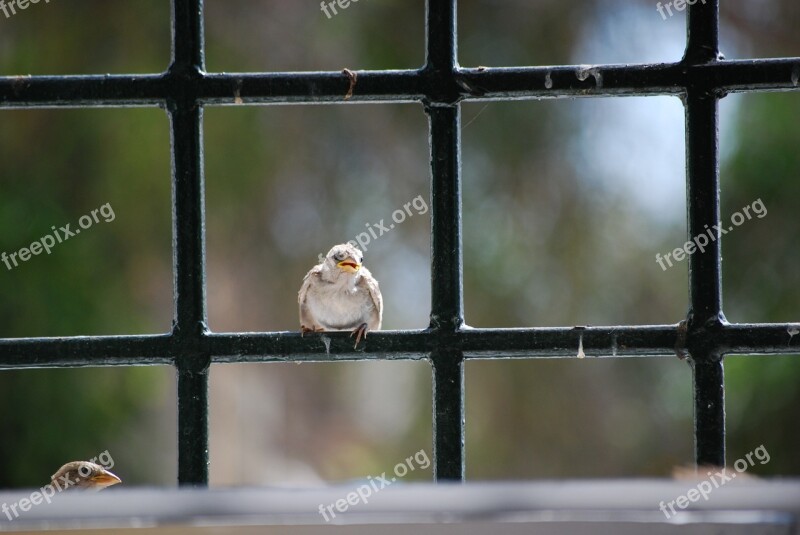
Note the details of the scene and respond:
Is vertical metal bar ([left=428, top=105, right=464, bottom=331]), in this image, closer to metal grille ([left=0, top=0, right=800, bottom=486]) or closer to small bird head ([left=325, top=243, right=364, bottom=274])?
metal grille ([left=0, top=0, right=800, bottom=486])

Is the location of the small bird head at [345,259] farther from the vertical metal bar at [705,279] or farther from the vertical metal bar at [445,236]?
the vertical metal bar at [705,279]

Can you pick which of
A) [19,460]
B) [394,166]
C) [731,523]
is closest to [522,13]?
[394,166]

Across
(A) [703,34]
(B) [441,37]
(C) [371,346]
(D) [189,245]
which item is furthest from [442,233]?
(A) [703,34]

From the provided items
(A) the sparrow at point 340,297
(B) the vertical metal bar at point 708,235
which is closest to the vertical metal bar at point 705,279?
(B) the vertical metal bar at point 708,235

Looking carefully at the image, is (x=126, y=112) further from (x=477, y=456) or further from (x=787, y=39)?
(x=787, y=39)

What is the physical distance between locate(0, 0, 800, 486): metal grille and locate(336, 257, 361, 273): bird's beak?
1.37 meters

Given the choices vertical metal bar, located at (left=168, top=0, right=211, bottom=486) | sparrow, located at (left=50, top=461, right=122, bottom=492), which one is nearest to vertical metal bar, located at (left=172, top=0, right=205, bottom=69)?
vertical metal bar, located at (left=168, top=0, right=211, bottom=486)

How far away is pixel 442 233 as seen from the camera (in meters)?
1.61

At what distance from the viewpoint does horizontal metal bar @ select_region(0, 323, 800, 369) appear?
5.08ft

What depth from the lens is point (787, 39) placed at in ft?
13.1

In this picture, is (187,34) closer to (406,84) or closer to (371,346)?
(406,84)

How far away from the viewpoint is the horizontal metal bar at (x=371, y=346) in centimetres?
155

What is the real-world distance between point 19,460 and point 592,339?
10.6 feet

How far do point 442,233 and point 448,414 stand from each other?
0.33 m
